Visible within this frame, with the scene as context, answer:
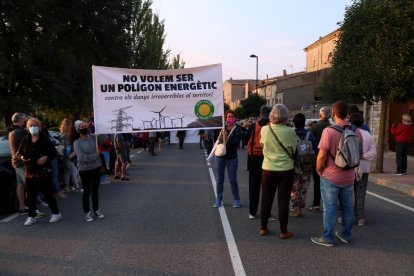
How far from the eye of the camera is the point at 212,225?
264 inches

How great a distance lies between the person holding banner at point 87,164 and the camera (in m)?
7.02

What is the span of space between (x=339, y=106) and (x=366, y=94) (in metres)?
8.06

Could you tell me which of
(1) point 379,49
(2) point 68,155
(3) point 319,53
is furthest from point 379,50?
(3) point 319,53

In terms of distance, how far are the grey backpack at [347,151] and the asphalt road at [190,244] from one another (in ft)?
3.56

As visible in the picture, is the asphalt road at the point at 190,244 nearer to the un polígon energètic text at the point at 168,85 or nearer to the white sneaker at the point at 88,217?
the white sneaker at the point at 88,217

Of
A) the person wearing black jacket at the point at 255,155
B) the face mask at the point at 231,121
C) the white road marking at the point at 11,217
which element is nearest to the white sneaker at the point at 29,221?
the white road marking at the point at 11,217

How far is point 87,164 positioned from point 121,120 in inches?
40.3

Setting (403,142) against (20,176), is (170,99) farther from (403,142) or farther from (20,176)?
(403,142)

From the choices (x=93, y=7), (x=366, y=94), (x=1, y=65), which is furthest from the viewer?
(x=93, y=7)

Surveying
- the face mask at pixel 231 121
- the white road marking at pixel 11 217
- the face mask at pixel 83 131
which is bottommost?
the white road marking at pixel 11 217

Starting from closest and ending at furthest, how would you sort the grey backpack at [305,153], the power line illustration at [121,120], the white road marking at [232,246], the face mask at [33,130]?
the white road marking at [232,246] → the grey backpack at [305,153] → the face mask at [33,130] → the power line illustration at [121,120]

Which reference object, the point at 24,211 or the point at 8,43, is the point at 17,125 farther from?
the point at 8,43

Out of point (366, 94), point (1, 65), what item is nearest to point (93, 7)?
point (1, 65)

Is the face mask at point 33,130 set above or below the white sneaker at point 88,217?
above
